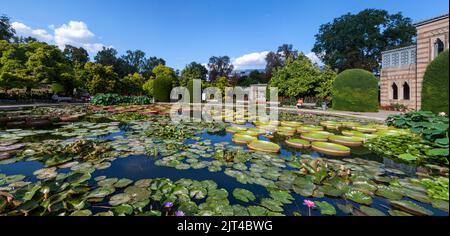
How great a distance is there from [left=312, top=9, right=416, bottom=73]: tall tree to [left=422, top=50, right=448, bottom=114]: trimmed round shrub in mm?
28361

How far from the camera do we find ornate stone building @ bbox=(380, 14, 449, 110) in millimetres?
13352

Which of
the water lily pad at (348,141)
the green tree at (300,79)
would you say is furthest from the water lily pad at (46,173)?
the green tree at (300,79)

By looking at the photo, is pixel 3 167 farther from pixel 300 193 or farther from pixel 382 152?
pixel 382 152

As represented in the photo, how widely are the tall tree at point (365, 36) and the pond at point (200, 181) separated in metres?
36.4

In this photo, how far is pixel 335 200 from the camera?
2.99 metres

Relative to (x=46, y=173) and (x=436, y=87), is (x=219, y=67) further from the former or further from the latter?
(x=46, y=173)

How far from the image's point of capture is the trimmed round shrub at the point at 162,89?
25.5 meters

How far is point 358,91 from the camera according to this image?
15.4m

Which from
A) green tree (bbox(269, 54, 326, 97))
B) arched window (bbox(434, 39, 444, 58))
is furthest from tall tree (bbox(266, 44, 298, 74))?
arched window (bbox(434, 39, 444, 58))

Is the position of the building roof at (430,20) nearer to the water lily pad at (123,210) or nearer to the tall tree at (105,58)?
the water lily pad at (123,210)

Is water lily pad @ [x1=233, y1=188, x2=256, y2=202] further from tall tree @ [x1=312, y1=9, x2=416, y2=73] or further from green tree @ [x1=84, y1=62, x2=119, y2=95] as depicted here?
tall tree @ [x1=312, y1=9, x2=416, y2=73]
